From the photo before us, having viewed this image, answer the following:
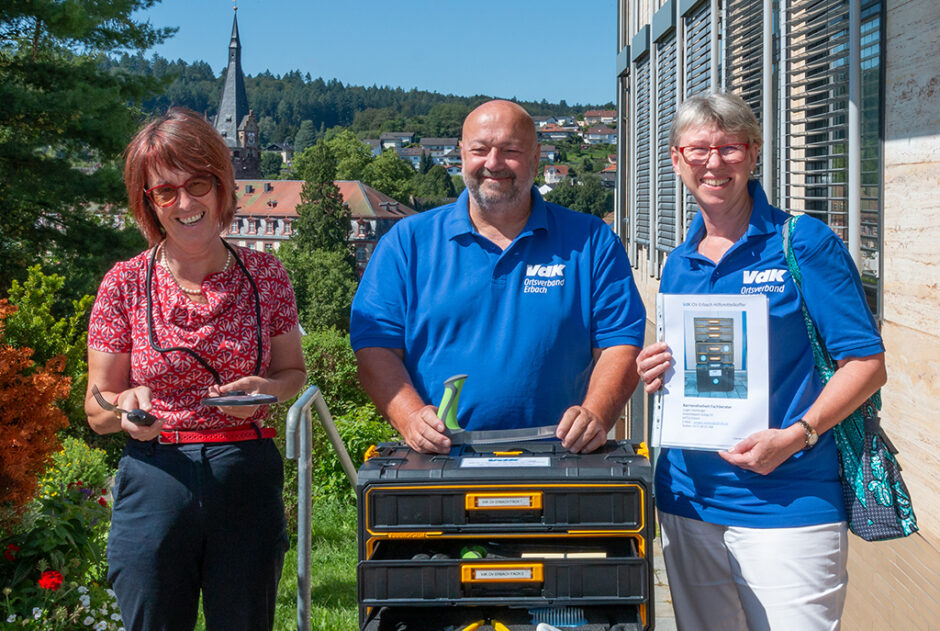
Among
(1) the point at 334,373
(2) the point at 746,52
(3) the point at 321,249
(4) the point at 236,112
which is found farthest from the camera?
A: (4) the point at 236,112

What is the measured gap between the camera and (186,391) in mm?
2307

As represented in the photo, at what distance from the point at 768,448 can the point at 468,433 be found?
0.69 metres

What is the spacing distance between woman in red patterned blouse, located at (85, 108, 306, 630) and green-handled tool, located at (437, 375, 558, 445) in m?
0.41

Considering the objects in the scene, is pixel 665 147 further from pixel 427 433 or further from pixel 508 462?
pixel 508 462

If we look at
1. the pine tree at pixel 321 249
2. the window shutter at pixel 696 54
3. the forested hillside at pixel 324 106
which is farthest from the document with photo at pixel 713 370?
the forested hillside at pixel 324 106

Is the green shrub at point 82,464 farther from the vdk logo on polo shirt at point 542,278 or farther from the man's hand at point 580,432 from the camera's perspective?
the man's hand at point 580,432

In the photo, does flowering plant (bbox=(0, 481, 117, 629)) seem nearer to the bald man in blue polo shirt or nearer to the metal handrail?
the metal handrail

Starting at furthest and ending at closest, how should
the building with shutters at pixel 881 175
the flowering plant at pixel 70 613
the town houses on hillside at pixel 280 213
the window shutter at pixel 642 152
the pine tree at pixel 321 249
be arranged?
the town houses on hillside at pixel 280 213, the pine tree at pixel 321 249, the window shutter at pixel 642 152, the flowering plant at pixel 70 613, the building with shutters at pixel 881 175

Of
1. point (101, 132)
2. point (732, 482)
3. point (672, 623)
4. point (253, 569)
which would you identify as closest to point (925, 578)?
point (732, 482)

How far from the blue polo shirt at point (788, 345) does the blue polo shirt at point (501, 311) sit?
372 mm

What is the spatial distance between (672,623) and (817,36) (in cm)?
278

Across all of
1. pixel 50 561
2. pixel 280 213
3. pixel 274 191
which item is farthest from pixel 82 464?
pixel 274 191

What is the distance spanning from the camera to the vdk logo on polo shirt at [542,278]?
8.68 feet

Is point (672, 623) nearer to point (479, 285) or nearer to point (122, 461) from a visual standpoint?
point (479, 285)
